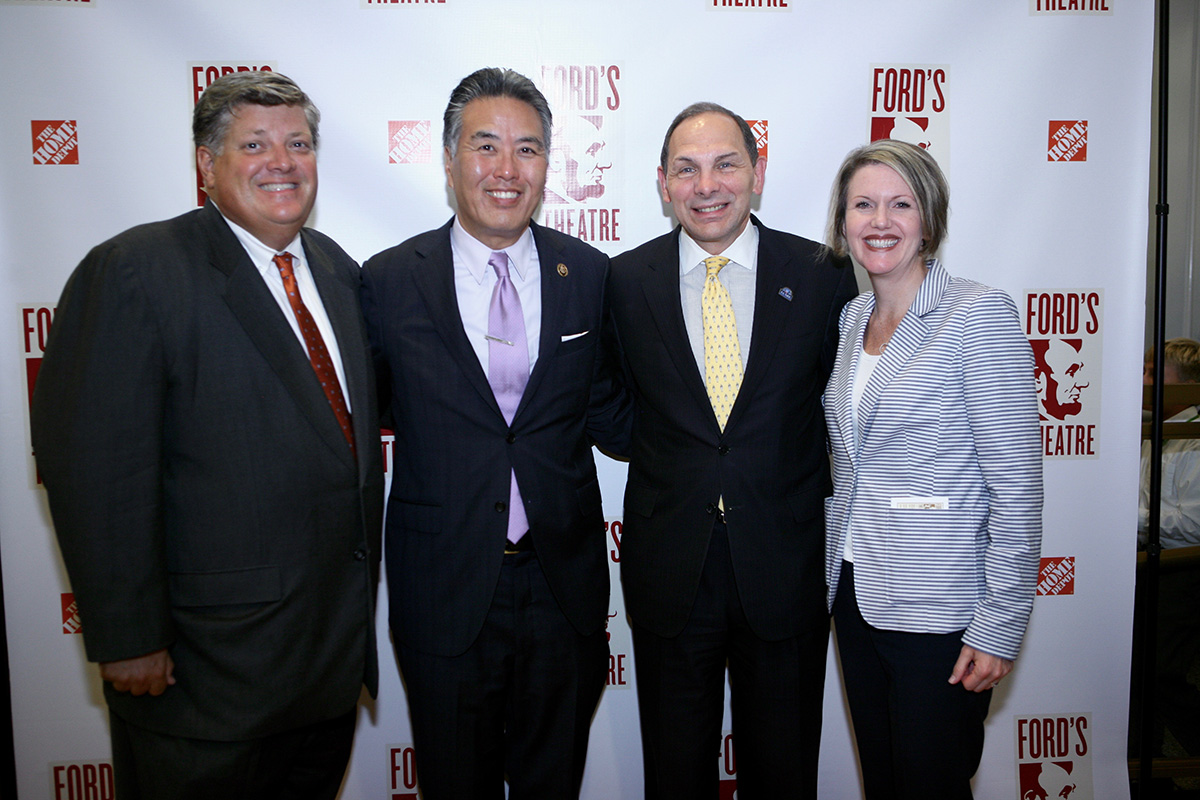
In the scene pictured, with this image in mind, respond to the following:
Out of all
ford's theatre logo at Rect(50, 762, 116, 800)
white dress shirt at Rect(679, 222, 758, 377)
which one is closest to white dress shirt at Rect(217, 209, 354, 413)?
white dress shirt at Rect(679, 222, 758, 377)

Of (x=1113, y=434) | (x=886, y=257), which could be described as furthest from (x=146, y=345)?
(x=1113, y=434)

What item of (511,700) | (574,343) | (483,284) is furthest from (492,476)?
(511,700)

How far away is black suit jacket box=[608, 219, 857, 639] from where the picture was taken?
1.79m

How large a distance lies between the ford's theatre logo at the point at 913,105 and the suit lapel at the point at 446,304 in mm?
1584

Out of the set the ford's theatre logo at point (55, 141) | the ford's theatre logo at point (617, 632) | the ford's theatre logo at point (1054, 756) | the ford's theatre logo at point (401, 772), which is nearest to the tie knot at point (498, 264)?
the ford's theatre logo at point (617, 632)

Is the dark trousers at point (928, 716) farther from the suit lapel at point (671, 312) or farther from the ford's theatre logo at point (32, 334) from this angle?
the ford's theatre logo at point (32, 334)

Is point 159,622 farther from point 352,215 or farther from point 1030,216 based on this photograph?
point 1030,216

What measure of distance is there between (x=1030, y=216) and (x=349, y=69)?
2372 millimetres

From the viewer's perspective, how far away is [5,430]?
2424 mm

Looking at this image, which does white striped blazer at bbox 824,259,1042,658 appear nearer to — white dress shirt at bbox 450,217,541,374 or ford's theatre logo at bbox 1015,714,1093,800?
white dress shirt at bbox 450,217,541,374

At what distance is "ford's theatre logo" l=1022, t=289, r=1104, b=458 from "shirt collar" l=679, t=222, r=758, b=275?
4.18 feet

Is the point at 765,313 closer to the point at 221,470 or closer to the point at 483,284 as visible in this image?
the point at 483,284

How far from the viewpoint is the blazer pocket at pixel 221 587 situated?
148 centimetres

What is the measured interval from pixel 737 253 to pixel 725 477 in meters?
0.60
